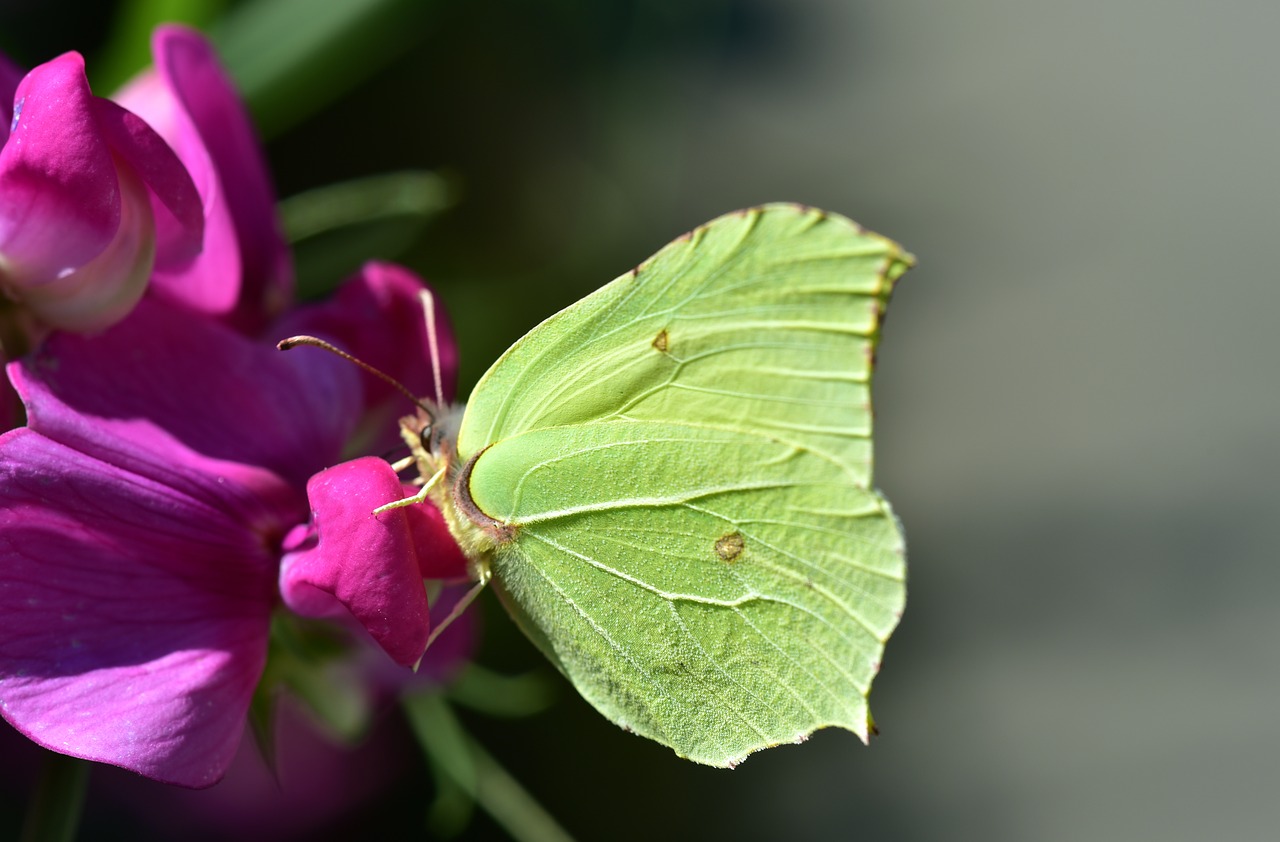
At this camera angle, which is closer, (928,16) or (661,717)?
(661,717)

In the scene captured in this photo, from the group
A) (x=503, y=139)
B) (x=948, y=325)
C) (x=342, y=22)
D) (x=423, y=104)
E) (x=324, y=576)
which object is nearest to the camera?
(x=324, y=576)

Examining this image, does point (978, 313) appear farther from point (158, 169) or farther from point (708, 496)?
point (158, 169)

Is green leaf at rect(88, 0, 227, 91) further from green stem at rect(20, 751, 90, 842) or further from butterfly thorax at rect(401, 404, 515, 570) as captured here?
green stem at rect(20, 751, 90, 842)

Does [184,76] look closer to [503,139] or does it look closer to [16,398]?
[16,398]

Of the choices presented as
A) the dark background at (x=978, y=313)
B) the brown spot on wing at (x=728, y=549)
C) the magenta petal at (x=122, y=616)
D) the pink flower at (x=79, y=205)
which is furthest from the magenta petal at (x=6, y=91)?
the dark background at (x=978, y=313)

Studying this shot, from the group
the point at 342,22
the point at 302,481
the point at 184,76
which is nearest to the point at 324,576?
the point at 302,481

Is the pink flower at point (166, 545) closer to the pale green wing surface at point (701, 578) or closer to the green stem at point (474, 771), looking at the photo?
the pale green wing surface at point (701, 578)

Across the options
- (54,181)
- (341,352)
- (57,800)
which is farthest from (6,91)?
(57,800)
